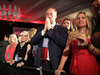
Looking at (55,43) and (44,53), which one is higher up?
(55,43)

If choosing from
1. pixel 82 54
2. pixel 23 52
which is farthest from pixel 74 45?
pixel 23 52

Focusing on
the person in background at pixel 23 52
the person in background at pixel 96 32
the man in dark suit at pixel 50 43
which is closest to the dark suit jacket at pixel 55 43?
the man in dark suit at pixel 50 43

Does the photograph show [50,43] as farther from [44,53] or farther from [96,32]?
[96,32]

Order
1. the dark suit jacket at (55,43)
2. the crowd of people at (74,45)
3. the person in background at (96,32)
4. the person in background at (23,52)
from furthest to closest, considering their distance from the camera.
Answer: the person in background at (23,52)
the dark suit jacket at (55,43)
the crowd of people at (74,45)
the person in background at (96,32)

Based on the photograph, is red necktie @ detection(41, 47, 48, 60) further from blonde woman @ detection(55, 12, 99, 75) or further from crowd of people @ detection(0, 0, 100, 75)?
blonde woman @ detection(55, 12, 99, 75)

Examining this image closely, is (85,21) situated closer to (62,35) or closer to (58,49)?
(62,35)

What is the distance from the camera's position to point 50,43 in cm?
147

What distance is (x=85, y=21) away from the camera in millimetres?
1346

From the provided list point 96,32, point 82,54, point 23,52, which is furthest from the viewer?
point 23,52

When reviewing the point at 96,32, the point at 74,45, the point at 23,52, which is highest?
the point at 96,32

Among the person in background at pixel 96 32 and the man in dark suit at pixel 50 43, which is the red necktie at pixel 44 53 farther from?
the person in background at pixel 96 32

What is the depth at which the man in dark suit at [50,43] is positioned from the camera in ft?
4.62

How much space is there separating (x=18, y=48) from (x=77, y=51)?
5.47 ft

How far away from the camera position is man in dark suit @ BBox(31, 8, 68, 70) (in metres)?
1.41
